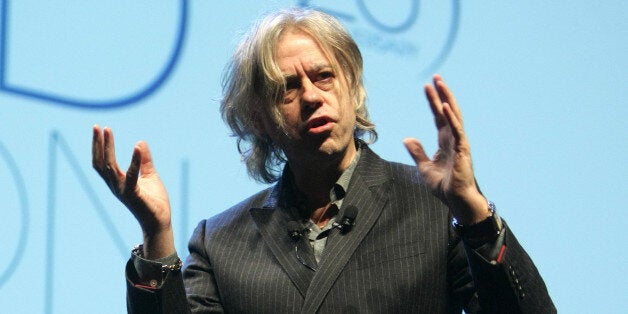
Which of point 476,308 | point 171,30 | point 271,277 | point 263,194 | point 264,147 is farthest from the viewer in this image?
point 171,30

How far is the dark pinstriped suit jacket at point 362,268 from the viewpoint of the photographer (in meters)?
2.03

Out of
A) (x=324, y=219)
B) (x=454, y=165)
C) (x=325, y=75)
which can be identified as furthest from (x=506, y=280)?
(x=325, y=75)

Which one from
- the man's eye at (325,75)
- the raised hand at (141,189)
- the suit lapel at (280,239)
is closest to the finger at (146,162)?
the raised hand at (141,189)

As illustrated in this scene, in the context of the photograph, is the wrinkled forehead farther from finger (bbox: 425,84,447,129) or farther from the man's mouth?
finger (bbox: 425,84,447,129)

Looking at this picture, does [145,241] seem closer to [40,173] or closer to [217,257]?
[217,257]

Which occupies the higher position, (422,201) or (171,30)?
(171,30)

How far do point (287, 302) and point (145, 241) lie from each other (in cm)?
29

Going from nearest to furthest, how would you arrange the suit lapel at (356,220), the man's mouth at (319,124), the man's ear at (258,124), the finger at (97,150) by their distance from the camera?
the finger at (97,150), the suit lapel at (356,220), the man's mouth at (319,124), the man's ear at (258,124)

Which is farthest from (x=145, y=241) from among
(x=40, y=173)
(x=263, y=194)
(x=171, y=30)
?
(x=171, y=30)

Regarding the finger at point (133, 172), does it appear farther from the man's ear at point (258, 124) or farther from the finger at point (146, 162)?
the man's ear at point (258, 124)

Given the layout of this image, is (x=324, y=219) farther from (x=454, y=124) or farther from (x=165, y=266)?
(x=454, y=124)

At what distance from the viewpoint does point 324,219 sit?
223 centimetres

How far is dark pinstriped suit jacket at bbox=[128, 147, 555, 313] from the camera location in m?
2.03

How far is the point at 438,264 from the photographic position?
80.7 inches
